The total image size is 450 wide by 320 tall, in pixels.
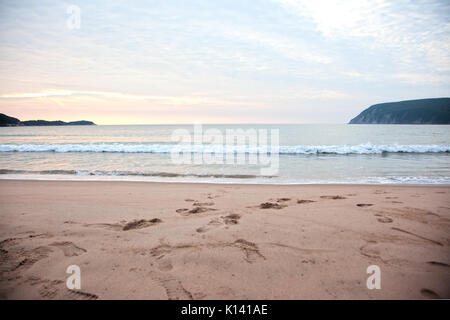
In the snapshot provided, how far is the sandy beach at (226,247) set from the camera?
2.32m

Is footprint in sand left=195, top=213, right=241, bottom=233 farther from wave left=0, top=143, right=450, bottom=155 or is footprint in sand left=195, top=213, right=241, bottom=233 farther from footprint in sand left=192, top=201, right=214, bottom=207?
wave left=0, top=143, right=450, bottom=155

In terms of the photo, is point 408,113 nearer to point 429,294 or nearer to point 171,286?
point 429,294

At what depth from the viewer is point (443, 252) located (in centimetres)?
296

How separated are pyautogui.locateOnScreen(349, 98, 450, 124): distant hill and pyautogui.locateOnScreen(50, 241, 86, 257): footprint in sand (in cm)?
9663

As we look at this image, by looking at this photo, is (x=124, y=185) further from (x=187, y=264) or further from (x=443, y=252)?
(x=443, y=252)

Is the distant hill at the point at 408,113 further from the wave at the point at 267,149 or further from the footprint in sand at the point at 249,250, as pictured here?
the footprint in sand at the point at 249,250

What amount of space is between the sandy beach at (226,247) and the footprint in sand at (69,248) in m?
0.01

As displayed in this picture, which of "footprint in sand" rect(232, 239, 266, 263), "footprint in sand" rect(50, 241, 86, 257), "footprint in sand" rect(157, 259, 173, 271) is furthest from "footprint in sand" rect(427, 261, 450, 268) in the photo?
"footprint in sand" rect(50, 241, 86, 257)

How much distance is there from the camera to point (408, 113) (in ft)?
314

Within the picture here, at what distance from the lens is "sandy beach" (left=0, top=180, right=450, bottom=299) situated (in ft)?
7.61

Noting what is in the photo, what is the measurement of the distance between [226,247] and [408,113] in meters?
122

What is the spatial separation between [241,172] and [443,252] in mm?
7417

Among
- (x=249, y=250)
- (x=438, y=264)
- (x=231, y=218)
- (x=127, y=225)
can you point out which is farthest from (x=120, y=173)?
(x=438, y=264)

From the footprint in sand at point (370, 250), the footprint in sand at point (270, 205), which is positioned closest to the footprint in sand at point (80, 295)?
the footprint in sand at point (370, 250)
